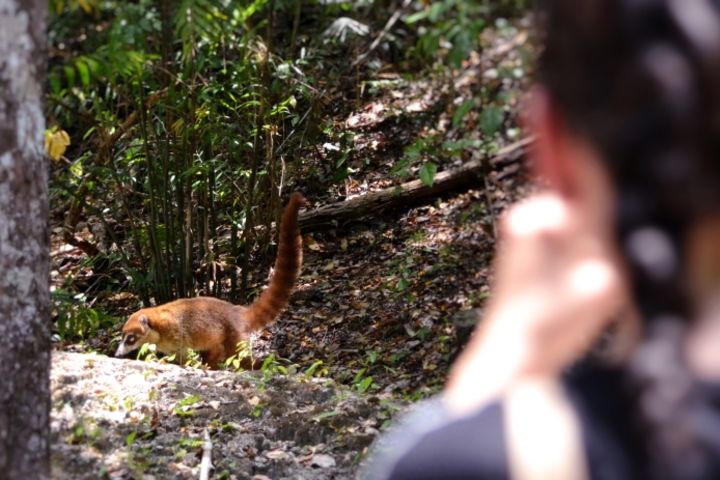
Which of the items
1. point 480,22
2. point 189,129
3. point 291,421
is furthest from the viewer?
point 189,129

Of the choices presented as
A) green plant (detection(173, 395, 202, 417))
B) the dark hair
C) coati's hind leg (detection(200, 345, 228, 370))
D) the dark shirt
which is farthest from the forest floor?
the dark hair

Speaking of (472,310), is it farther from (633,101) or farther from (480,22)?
(633,101)

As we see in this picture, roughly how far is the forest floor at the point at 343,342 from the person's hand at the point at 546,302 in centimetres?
370

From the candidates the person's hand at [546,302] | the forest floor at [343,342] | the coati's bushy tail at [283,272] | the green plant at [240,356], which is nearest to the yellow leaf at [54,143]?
the forest floor at [343,342]

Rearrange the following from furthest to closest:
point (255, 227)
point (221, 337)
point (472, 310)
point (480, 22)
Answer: point (255, 227)
point (221, 337)
point (472, 310)
point (480, 22)

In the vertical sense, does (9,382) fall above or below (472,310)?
below

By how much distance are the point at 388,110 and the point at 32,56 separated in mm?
5198

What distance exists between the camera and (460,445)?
2.65 ft

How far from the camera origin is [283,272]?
673 centimetres

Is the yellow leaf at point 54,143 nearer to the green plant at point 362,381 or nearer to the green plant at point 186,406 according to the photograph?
the green plant at point 186,406

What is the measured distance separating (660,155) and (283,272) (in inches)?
237

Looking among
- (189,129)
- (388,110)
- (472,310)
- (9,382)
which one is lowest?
(9,382)

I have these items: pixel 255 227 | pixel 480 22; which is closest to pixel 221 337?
pixel 255 227

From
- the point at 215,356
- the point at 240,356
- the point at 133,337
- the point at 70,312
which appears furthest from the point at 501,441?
the point at 215,356
